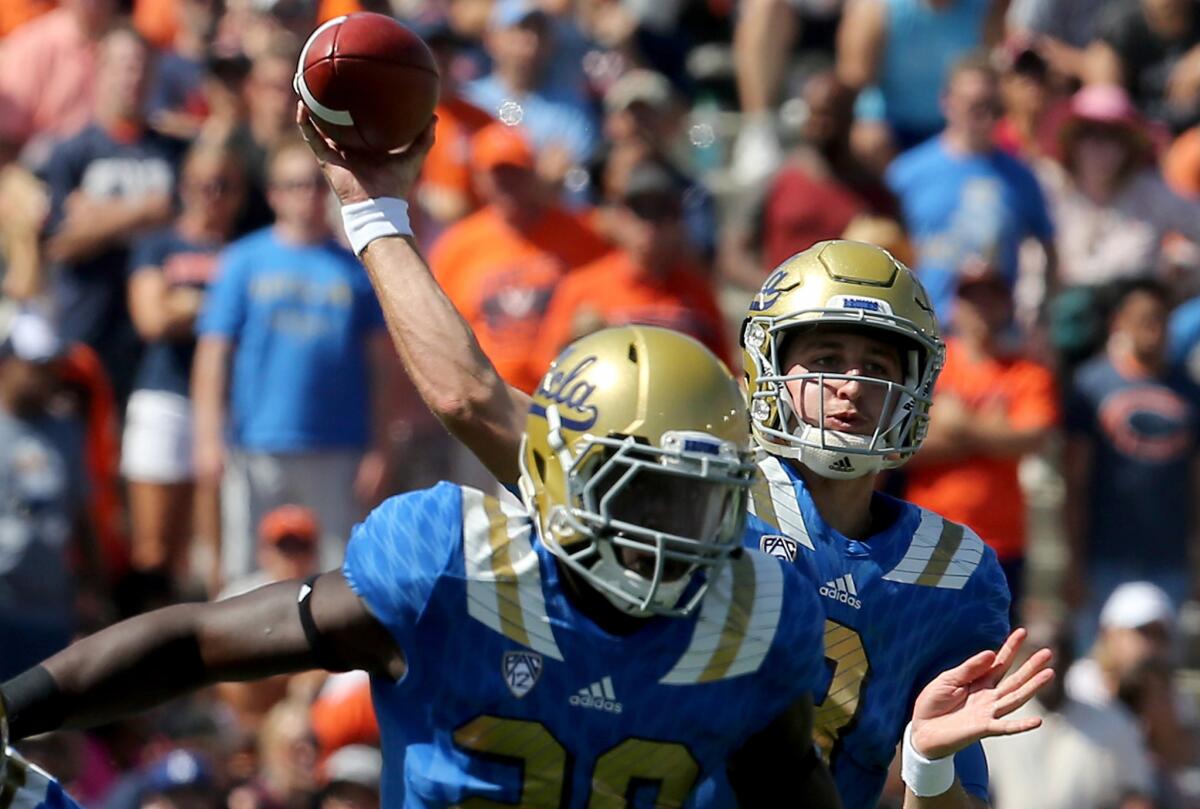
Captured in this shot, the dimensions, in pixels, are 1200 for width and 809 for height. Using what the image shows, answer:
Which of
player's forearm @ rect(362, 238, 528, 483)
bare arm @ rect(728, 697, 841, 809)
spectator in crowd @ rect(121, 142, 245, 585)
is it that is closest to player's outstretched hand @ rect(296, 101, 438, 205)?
player's forearm @ rect(362, 238, 528, 483)

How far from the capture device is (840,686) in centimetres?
416

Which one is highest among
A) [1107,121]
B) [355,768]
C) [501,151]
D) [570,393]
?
[1107,121]

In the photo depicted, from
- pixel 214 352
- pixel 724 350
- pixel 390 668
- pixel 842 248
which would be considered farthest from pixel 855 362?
pixel 214 352

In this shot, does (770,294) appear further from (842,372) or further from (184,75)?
(184,75)

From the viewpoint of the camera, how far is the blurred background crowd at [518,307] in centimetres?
835

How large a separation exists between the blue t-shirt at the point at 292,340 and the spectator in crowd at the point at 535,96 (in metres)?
1.40

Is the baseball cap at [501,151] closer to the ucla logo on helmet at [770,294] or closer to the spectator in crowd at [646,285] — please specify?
the spectator in crowd at [646,285]

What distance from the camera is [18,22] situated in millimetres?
10930

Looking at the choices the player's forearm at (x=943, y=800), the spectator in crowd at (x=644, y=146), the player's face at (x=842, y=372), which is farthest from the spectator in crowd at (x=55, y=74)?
the player's forearm at (x=943, y=800)

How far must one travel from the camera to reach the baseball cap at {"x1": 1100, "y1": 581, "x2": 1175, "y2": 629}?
8.29 m

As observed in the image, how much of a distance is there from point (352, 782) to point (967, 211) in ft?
12.1

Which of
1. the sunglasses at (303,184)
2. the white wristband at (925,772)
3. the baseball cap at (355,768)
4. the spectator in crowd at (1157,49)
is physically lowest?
the baseball cap at (355,768)

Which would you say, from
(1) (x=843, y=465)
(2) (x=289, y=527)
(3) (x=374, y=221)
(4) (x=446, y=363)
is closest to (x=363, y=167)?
(3) (x=374, y=221)

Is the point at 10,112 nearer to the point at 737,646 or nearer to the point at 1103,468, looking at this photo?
the point at 1103,468
